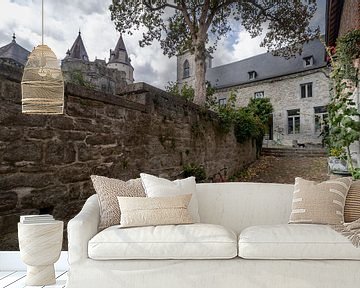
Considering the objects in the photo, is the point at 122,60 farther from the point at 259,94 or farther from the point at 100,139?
the point at 259,94

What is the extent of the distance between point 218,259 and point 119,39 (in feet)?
8.20

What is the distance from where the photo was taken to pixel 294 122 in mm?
3129

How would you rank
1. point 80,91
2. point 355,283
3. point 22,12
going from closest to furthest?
point 355,283 → point 80,91 → point 22,12

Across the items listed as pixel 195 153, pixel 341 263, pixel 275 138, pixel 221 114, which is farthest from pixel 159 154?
pixel 341 263

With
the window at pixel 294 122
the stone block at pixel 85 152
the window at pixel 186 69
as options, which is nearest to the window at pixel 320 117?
the window at pixel 294 122

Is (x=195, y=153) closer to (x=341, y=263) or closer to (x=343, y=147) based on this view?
(x=343, y=147)

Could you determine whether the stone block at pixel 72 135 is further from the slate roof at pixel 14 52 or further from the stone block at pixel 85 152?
the slate roof at pixel 14 52

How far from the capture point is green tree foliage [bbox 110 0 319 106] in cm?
332

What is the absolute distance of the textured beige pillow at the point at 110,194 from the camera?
196 centimetres

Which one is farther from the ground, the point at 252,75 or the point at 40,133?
the point at 252,75

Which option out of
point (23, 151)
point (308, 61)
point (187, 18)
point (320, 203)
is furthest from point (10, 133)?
point (308, 61)

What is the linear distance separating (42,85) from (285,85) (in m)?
2.23

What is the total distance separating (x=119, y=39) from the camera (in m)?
3.40

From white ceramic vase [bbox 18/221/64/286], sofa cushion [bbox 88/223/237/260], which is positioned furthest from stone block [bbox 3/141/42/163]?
sofa cushion [bbox 88/223/237/260]
